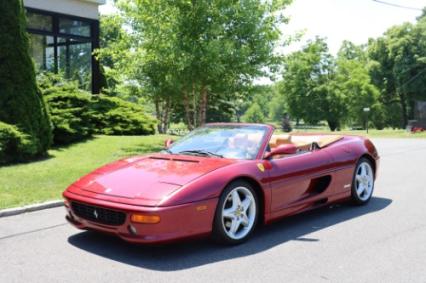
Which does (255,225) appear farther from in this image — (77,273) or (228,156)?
(77,273)

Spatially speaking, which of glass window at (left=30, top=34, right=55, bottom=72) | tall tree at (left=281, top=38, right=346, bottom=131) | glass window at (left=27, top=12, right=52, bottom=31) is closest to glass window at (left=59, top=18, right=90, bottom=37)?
glass window at (left=27, top=12, right=52, bottom=31)

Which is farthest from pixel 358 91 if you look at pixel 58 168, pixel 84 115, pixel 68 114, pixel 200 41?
pixel 58 168

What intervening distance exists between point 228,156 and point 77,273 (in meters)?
2.16

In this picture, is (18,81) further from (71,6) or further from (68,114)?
(71,6)

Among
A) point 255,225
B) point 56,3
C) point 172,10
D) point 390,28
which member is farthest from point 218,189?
point 390,28

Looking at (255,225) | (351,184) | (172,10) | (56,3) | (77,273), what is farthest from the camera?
(56,3)

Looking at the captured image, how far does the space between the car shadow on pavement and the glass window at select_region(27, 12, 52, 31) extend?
14743 mm

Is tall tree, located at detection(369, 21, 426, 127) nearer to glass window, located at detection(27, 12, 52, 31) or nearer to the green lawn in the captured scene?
glass window, located at detection(27, 12, 52, 31)

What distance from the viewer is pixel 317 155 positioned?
6.41 m

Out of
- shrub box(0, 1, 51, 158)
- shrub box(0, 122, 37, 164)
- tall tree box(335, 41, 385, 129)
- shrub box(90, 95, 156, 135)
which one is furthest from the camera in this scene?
tall tree box(335, 41, 385, 129)

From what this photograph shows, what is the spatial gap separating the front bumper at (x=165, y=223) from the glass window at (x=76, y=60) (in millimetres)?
15803

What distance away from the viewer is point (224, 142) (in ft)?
19.9

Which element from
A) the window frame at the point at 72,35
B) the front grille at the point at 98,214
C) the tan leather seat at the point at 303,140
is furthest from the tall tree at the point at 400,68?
the front grille at the point at 98,214

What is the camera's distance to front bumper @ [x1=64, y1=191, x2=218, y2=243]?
14.9ft
